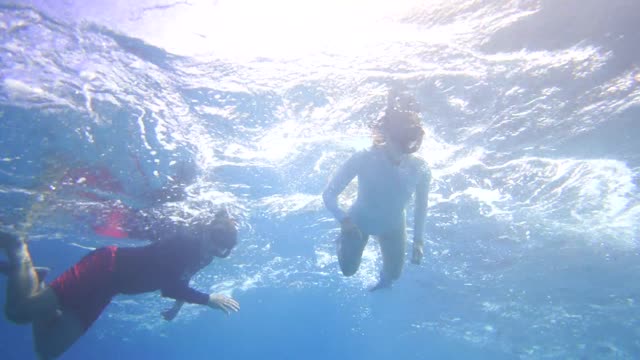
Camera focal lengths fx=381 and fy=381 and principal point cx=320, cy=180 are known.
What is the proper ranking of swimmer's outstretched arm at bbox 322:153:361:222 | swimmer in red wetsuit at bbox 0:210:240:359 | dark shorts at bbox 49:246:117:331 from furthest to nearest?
swimmer's outstretched arm at bbox 322:153:361:222, dark shorts at bbox 49:246:117:331, swimmer in red wetsuit at bbox 0:210:240:359

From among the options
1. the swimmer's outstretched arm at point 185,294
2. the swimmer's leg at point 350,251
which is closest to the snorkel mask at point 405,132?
the swimmer's leg at point 350,251

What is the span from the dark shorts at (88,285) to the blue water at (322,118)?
520 centimetres

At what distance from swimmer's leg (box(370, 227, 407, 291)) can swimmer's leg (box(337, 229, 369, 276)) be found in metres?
0.96

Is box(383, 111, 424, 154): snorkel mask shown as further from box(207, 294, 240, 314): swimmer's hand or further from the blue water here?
box(207, 294, 240, 314): swimmer's hand

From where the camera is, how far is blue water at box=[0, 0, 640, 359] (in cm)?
870

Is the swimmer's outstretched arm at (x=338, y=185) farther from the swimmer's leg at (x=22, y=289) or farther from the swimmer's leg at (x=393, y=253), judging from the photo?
the swimmer's leg at (x=22, y=289)

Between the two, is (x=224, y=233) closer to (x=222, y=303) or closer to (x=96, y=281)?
(x=222, y=303)

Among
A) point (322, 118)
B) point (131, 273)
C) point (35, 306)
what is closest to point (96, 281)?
point (131, 273)

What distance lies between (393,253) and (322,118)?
5481 mm

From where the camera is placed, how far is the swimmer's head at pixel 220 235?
24.6ft

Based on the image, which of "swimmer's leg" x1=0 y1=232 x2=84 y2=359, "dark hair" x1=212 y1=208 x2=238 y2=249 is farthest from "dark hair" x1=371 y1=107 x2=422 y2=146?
"swimmer's leg" x1=0 y1=232 x2=84 y2=359

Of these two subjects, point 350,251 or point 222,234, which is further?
point 222,234

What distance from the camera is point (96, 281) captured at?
22.8 feet

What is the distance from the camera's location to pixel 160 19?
852 cm
